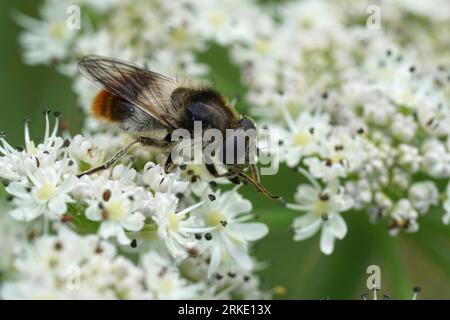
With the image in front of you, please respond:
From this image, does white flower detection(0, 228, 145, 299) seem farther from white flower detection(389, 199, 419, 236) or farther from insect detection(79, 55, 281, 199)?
white flower detection(389, 199, 419, 236)

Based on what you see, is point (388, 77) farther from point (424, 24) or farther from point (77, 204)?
point (77, 204)

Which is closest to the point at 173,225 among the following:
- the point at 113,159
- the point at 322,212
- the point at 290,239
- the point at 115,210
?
the point at 115,210

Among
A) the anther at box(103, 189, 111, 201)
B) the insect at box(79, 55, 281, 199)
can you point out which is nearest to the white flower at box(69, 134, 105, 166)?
the insect at box(79, 55, 281, 199)

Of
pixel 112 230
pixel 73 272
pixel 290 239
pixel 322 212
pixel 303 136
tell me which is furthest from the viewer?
pixel 290 239

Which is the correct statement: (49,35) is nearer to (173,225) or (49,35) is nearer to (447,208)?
(173,225)

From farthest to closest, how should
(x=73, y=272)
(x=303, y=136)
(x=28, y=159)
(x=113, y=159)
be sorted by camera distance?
(x=303, y=136) → (x=113, y=159) → (x=28, y=159) → (x=73, y=272)

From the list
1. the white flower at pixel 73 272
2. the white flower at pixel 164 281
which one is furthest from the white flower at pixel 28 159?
the white flower at pixel 164 281
